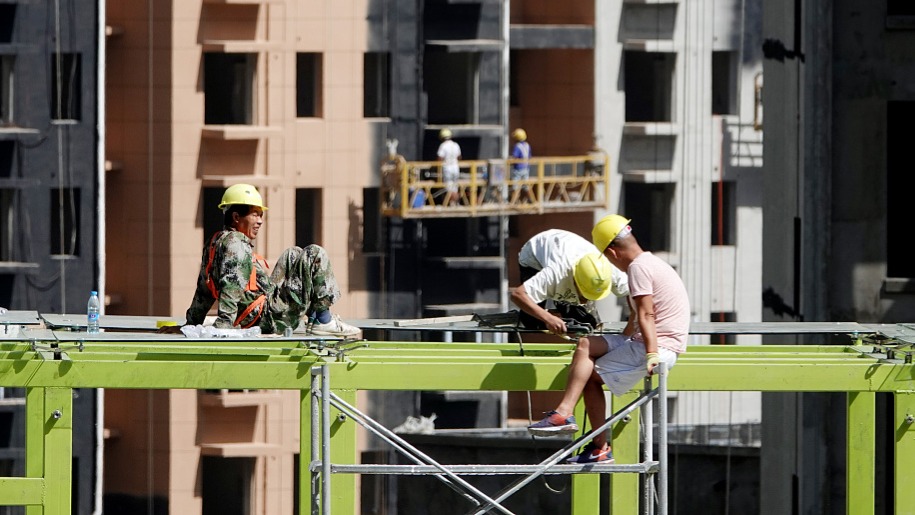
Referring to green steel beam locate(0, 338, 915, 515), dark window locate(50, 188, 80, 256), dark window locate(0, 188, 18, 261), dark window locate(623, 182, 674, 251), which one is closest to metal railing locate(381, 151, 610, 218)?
dark window locate(623, 182, 674, 251)

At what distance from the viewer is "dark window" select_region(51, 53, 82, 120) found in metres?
39.3

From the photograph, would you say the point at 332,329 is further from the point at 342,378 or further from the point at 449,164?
the point at 449,164

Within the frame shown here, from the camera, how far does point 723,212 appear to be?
44.7m

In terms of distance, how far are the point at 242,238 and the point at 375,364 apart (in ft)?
6.83

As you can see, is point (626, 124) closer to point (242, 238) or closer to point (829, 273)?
point (829, 273)

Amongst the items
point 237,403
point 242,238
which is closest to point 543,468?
point 242,238

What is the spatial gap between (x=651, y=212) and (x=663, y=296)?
2797 centimetres

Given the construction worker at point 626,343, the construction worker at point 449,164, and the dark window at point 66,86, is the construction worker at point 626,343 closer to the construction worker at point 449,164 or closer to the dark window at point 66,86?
the dark window at point 66,86

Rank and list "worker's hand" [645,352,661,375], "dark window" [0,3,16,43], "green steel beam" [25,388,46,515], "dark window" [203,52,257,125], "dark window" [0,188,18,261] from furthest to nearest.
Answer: "dark window" [203,52,257,125] → "dark window" [0,188,18,261] → "dark window" [0,3,16,43] → "green steel beam" [25,388,46,515] → "worker's hand" [645,352,661,375]

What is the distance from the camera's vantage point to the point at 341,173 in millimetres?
41625

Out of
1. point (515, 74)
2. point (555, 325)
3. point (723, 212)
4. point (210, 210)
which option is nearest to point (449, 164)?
point (515, 74)

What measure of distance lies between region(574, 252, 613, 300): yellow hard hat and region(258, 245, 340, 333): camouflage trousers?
8.26ft

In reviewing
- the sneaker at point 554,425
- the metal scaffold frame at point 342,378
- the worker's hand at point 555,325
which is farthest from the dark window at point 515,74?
the sneaker at point 554,425

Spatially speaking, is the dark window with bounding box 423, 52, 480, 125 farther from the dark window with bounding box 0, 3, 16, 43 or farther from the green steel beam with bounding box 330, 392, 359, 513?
the green steel beam with bounding box 330, 392, 359, 513
